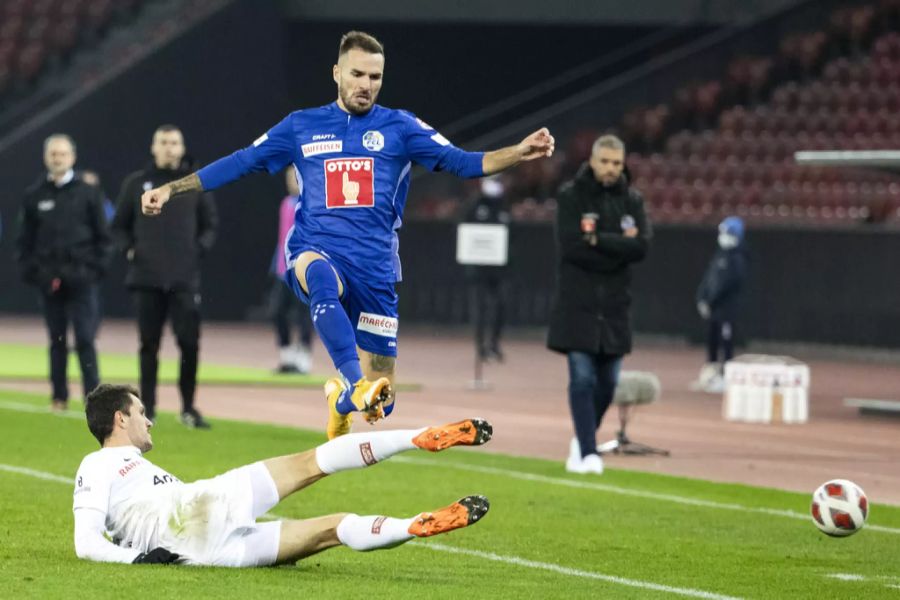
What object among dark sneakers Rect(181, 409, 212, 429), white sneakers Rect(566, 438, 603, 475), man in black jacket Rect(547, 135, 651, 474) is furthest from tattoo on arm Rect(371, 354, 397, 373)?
dark sneakers Rect(181, 409, 212, 429)

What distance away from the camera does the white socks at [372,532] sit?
845 cm

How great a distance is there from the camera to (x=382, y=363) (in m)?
10.3

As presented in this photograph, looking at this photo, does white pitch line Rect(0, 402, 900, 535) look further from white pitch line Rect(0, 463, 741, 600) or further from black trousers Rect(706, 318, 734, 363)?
black trousers Rect(706, 318, 734, 363)

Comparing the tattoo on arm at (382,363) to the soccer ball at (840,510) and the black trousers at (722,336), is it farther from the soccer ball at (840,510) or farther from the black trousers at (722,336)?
the black trousers at (722,336)

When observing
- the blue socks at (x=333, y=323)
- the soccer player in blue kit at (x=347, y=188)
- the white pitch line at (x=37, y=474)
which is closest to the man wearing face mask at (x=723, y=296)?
the white pitch line at (x=37, y=474)

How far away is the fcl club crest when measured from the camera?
996 centimetres

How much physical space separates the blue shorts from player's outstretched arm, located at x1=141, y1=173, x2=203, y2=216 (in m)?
0.65

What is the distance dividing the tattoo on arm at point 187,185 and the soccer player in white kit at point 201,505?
152cm

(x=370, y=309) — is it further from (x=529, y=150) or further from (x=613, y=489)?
(x=613, y=489)

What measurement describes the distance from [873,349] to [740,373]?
9.93 meters

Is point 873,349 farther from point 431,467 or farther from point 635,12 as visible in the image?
point 431,467

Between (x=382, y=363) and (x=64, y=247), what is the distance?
7.07m

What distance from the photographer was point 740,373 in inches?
752

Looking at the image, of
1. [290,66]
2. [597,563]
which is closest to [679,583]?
[597,563]
